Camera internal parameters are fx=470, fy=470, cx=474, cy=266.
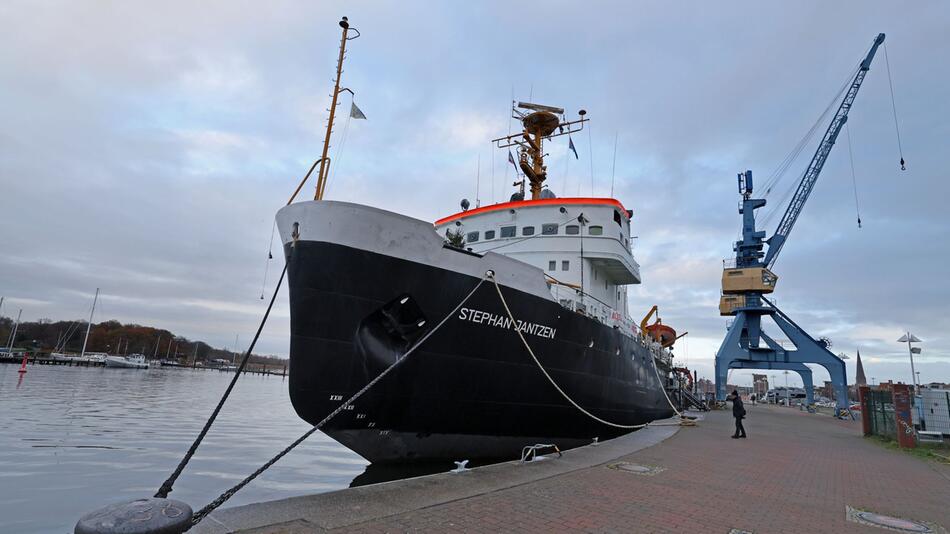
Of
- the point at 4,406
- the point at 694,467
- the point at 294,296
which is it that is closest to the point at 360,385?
the point at 294,296

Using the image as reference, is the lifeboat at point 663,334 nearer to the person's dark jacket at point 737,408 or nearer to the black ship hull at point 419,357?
the person's dark jacket at point 737,408

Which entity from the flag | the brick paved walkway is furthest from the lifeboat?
the flag

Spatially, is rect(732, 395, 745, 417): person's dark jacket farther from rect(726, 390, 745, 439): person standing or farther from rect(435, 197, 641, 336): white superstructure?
rect(435, 197, 641, 336): white superstructure

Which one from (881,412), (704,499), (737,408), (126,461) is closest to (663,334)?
(881,412)

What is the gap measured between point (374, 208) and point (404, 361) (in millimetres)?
2488

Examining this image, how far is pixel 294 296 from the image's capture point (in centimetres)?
723

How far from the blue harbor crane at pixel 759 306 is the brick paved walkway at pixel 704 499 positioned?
2798cm

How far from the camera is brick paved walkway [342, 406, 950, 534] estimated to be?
466 cm

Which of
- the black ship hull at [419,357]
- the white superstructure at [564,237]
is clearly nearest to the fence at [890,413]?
the white superstructure at [564,237]

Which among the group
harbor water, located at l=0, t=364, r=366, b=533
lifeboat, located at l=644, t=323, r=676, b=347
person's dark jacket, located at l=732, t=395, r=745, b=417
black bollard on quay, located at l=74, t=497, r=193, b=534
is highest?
lifeboat, located at l=644, t=323, r=676, b=347

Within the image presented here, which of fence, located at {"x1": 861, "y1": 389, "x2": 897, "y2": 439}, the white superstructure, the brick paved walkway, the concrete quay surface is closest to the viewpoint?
the concrete quay surface

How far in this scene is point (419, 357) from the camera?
769 centimetres

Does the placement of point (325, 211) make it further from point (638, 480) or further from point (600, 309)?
point (600, 309)

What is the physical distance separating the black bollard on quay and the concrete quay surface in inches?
32.6
